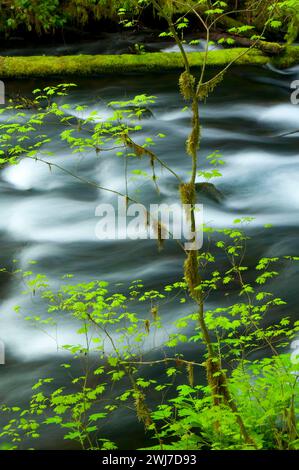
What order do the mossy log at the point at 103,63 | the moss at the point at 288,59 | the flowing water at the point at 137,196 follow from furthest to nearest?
the moss at the point at 288,59, the mossy log at the point at 103,63, the flowing water at the point at 137,196

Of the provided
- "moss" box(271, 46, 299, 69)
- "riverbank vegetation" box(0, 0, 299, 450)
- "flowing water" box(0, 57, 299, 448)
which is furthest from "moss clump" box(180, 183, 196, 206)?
"moss" box(271, 46, 299, 69)

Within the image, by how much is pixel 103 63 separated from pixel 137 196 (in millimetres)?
4571

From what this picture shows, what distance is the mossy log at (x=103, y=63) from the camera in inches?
463

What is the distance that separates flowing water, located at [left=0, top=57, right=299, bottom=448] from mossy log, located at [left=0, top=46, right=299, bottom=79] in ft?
0.75

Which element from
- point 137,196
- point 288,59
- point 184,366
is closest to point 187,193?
point 184,366

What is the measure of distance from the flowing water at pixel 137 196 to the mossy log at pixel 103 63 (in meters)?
0.23

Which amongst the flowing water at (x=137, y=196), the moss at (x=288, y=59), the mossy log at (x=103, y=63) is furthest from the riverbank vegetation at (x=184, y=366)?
the moss at (x=288, y=59)

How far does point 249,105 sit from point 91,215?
4.21 metres

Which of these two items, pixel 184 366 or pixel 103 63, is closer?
pixel 184 366

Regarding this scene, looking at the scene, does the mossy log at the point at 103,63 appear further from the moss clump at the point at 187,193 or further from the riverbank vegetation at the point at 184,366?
the moss clump at the point at 187,193

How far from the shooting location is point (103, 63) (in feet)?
39.2

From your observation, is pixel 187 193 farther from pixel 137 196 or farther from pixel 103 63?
pixel 103 63

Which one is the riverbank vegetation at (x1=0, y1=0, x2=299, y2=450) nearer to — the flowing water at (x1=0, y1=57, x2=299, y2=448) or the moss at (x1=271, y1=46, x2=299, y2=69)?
the flowing water at (x1=0, y1=57, x2=299, y2=448)
